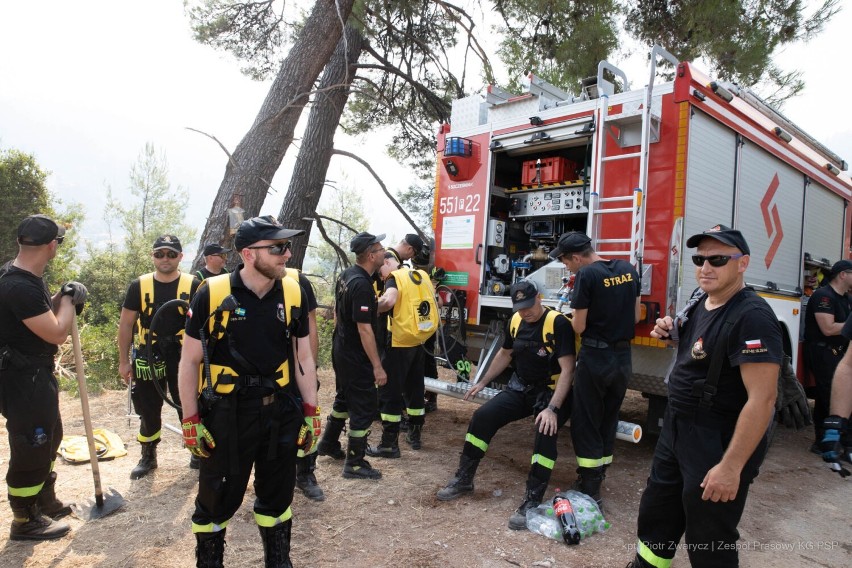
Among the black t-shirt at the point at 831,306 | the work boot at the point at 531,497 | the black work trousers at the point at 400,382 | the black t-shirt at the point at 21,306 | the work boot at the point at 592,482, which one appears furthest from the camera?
the black t-shirt at the point at 831,306

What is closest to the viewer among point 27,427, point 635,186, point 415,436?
point 27,427

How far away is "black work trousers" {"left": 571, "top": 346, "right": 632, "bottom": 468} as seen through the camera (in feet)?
12.0

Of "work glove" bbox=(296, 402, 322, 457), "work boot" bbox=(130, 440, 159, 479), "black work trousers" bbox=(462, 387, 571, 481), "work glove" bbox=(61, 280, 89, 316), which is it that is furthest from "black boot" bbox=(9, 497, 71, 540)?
"black work trousers" bbox=(462, 387, 571, 481)

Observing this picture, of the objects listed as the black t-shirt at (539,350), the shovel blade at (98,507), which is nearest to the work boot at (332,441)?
the shovel blade at (98,507)

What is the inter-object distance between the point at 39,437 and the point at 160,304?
1248mm

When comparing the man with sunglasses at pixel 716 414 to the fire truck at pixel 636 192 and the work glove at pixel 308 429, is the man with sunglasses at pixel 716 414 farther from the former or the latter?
the fire truck at pixel 636 192

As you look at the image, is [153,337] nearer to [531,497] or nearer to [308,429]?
[308,429]

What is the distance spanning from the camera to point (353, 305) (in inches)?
160

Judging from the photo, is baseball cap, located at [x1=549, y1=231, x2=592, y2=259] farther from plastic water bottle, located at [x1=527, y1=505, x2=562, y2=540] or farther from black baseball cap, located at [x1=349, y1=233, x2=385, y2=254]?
plastic water bottle, located at [x1=527, y1=505, x2=562, y2=540]

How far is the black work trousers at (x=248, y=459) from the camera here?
238 cm

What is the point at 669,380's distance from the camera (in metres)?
2.35

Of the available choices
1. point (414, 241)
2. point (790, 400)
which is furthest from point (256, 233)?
point (790, 400)

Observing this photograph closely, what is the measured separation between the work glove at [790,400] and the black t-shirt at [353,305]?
354cm

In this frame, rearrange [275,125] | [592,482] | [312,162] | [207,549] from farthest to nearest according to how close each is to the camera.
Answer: [312,162] → [275,125] → [592,482] → [207,549]
